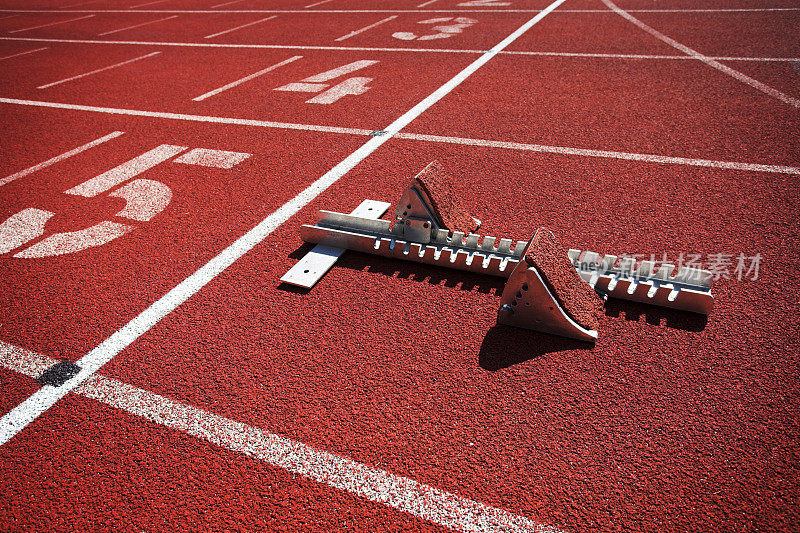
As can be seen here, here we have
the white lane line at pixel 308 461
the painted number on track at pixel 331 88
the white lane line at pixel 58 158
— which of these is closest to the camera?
the white lane line at pixel 308 461

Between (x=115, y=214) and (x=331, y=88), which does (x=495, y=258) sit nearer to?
(x=115, y=214)

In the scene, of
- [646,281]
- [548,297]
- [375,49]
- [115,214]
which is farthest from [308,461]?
[375,49]

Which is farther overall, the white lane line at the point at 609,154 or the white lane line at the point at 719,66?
the white lane line at the point at 719,66

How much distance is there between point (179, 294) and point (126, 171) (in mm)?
2763

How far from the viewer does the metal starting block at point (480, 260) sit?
10.9ft

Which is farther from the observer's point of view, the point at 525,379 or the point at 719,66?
the point at 719,66

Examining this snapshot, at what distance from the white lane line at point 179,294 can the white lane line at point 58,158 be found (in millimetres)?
3477

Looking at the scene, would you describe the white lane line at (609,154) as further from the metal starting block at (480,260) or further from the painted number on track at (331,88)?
the painted number on track at (331,88)

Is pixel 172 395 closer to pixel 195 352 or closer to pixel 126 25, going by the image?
pixel 195 352

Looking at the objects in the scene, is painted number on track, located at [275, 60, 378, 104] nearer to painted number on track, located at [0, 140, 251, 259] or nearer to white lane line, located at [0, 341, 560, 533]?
painted number on track, located at [0, 140, 251, 259]

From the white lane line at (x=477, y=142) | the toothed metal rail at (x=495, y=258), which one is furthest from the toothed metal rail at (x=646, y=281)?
the white lane line at (x=477, y=142)

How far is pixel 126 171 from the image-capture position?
231 inches

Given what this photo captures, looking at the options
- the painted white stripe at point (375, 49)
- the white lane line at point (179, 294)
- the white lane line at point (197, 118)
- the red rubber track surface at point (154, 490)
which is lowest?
the red rubber track surface at point (154, 490)

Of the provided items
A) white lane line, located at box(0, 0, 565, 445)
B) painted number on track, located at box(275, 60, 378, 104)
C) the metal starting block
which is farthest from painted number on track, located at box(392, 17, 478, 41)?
the metal starting block
